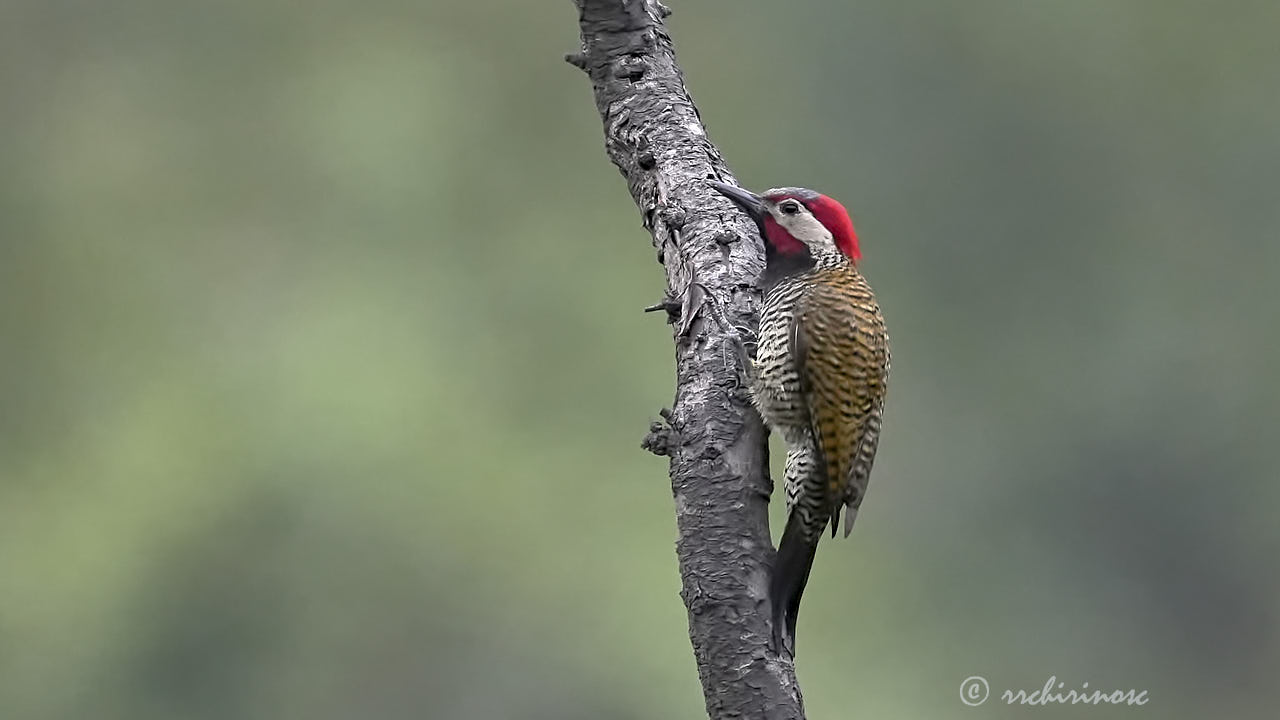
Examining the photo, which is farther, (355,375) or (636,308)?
(636,308)

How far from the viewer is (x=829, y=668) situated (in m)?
11.2

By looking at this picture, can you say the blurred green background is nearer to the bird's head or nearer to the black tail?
the bird's head

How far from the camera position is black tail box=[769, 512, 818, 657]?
2.86 meters

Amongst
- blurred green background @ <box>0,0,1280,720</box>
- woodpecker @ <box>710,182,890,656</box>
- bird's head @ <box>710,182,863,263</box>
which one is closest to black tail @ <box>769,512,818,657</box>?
woodpecker @ <box>710,182,890,656</box>

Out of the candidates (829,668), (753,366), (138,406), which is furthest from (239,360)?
(753,366)

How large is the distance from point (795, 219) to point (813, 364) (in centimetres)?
44

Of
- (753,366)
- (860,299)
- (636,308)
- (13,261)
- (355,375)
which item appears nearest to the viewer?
(753,366)

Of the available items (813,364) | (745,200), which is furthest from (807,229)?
(813,364)

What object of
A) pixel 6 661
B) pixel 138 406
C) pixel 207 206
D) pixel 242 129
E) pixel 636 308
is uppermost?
pixel 242 129

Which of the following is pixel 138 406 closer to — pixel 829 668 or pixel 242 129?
pixel 242 129

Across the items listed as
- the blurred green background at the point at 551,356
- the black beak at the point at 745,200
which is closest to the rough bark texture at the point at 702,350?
the black beak at the point at 745,200

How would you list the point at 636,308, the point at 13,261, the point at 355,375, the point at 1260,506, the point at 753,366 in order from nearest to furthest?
1. the point at 753,366
2. the point at 355,375
3. the point at 636,308
4. the point at 13,261
5. the point at 1260,506

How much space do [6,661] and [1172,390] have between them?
11.4 m

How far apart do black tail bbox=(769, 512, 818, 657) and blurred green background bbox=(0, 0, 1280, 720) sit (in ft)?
24.8
